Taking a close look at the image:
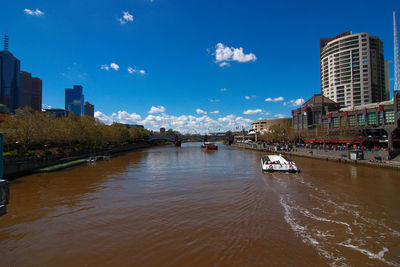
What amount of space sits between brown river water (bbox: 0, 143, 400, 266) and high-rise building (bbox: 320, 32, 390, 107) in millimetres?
118966

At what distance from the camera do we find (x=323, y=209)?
16312 mm

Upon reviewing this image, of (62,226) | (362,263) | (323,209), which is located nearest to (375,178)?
(323,209)

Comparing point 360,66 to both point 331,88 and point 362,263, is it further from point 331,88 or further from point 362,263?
point 362,263

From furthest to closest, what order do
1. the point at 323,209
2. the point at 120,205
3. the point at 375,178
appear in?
the point at 375,178
the point at 120,205
the point at 323,209

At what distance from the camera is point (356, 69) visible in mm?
117000

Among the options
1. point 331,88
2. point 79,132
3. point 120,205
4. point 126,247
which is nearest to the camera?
point 126,247

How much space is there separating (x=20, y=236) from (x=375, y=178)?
37.5m

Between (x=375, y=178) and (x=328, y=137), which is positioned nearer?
(x=375, y=178)

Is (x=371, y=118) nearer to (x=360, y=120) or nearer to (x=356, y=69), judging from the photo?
(x=360, y=120)

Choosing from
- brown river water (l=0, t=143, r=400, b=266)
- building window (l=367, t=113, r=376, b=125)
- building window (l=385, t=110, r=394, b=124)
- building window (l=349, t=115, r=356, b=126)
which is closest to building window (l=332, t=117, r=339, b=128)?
building window (l=349, t=115, r=356, b=126)

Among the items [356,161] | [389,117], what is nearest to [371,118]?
[389,117]

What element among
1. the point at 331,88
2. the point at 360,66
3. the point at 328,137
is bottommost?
the point at 328,137

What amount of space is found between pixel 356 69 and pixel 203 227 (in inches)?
5543

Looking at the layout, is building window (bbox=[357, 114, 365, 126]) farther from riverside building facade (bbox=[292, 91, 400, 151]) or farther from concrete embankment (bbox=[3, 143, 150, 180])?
concrete embankment (bbox=[3, 143, 150, 180])
